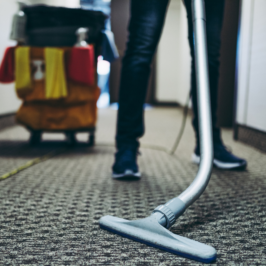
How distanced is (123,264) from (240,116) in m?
1.16

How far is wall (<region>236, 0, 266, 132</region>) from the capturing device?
3.76 ft

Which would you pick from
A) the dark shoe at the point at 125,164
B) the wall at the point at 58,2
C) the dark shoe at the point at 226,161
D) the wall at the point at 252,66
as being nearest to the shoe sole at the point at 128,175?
the dark shoe at the point at 125,164

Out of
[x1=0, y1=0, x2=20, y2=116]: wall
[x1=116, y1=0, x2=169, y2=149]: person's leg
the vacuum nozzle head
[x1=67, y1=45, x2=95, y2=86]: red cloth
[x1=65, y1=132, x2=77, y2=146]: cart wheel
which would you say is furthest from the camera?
[x1=0, y1=0, x2=20, y2=116]: wall

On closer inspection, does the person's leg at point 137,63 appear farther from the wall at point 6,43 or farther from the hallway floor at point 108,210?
the wall at point 6,43

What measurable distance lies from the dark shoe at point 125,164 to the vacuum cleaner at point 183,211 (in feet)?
0.98

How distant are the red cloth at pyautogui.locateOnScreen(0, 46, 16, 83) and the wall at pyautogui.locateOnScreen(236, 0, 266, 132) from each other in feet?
3.05

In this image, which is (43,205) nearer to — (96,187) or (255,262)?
(96,187)

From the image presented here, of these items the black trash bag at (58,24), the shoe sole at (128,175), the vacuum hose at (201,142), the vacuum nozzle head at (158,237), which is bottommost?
the shoe sole at (128,175)

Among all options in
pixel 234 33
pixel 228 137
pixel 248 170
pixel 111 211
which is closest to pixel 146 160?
pixel 248 170

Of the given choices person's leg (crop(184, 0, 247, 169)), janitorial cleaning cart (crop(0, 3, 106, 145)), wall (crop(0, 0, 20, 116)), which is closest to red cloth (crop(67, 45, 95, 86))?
janitorial cleaning cart (crop(0, 3, 106, 145))

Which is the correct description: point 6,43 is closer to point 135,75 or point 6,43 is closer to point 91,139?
point 91,139

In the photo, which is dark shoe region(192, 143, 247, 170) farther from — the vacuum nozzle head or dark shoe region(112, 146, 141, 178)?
the vacuum nozzle head

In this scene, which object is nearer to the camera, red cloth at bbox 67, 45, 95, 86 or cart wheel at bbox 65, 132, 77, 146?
red cloth at bbox 67, 45, 95, 86

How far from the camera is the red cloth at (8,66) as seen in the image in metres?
1.17
